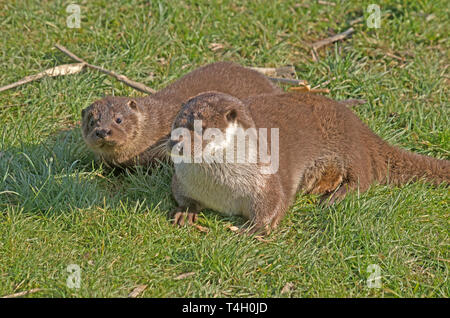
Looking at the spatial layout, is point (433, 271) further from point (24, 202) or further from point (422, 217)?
point (24, 202)

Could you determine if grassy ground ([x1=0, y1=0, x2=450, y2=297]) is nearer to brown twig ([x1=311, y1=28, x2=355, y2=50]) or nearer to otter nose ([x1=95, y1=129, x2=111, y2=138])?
brown twig ([x1=311, y1=28, x2=355, y2=50])

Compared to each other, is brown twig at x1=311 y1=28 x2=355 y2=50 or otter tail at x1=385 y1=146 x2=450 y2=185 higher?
brown twig at x1=311 y1=28 x2=355 y2=50

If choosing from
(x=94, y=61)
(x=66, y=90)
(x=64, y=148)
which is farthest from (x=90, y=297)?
(x=94, y=61)

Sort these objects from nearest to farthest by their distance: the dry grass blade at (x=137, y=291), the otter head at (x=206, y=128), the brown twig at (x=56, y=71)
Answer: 1. the dry grass blade at (x=137, y=291)
2. the otter head at (x=206, y=128)
3. the brown twig at (x=56, y=71)

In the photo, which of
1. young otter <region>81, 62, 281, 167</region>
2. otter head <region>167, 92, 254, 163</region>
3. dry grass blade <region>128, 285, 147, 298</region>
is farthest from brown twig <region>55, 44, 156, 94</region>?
dry grass blade <region>128, 285, 147, 298</region>

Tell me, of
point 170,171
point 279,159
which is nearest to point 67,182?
point 170,171

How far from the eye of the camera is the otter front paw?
13.4 feet

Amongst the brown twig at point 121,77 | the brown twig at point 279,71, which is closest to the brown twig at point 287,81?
the brown twig at point 279,71

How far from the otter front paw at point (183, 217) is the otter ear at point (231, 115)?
665 millimetres

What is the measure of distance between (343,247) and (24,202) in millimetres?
1955

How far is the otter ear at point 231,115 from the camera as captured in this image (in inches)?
151

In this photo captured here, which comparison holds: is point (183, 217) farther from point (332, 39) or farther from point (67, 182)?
point (332, 39)

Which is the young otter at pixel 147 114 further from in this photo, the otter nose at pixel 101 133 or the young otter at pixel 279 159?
the young otter at pixel 279 159

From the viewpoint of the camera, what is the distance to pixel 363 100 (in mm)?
5547
